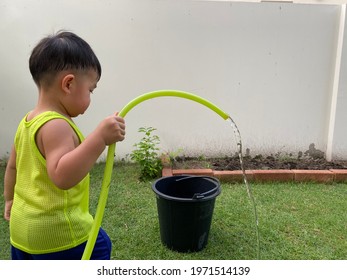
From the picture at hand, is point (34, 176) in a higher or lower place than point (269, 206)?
higher

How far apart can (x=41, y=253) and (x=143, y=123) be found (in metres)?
2.85

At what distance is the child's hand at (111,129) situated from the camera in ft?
3.40

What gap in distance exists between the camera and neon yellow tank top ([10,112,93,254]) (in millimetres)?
1106

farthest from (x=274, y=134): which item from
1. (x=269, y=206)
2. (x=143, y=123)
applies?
(x=143, y=123)

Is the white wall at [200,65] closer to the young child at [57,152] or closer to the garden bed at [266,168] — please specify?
the garden bed at [266,168]

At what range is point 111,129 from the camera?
1.05 metres

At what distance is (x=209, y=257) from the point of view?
2125 mm

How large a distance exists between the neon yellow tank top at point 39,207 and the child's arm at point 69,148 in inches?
1.9

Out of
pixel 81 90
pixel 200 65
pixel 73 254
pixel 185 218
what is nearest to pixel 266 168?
pixel 200 65

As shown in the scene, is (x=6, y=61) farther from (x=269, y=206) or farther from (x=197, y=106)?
(x=269, y=206)

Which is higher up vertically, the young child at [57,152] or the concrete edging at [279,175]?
the young child at [57,152]

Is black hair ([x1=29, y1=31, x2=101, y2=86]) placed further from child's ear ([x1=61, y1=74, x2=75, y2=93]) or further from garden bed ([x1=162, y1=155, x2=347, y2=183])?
garden bed ([x1=162, y1=155, x2=347, y2=183])

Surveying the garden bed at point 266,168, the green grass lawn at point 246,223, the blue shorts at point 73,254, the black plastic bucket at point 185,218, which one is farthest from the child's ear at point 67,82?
the garden bed at point 266,168

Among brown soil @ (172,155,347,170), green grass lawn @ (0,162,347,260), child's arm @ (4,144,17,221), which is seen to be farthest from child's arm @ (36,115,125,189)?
brown soil @ (172,155,347,170)
